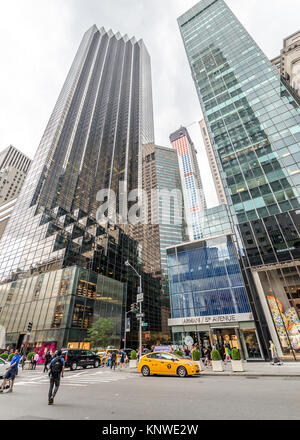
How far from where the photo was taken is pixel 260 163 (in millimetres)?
30812

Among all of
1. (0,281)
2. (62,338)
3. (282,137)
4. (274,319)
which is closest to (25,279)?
(0,281)

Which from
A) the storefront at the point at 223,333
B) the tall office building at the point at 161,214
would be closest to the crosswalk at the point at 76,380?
the storefront at the point at 223,333

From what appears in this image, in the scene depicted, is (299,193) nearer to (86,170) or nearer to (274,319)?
(274,319)

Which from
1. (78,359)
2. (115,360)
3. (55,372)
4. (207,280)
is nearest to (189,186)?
(207,280)

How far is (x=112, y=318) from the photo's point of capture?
42719mm

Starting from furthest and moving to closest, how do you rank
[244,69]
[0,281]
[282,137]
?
[0,281] → [244,69] → [282,137]

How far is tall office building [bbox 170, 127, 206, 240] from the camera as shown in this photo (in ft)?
377

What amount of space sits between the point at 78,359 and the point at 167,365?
12564mm

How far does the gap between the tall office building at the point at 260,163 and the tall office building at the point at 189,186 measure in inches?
2664

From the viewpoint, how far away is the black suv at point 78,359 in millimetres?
A: 20531

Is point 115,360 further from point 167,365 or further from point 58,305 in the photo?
point 58,305

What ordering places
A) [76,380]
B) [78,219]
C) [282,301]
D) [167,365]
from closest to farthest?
1. [76,380]
2. [167,365]
3. [282,301]
4. [78,219]

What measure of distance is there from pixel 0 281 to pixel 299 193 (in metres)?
57.3
